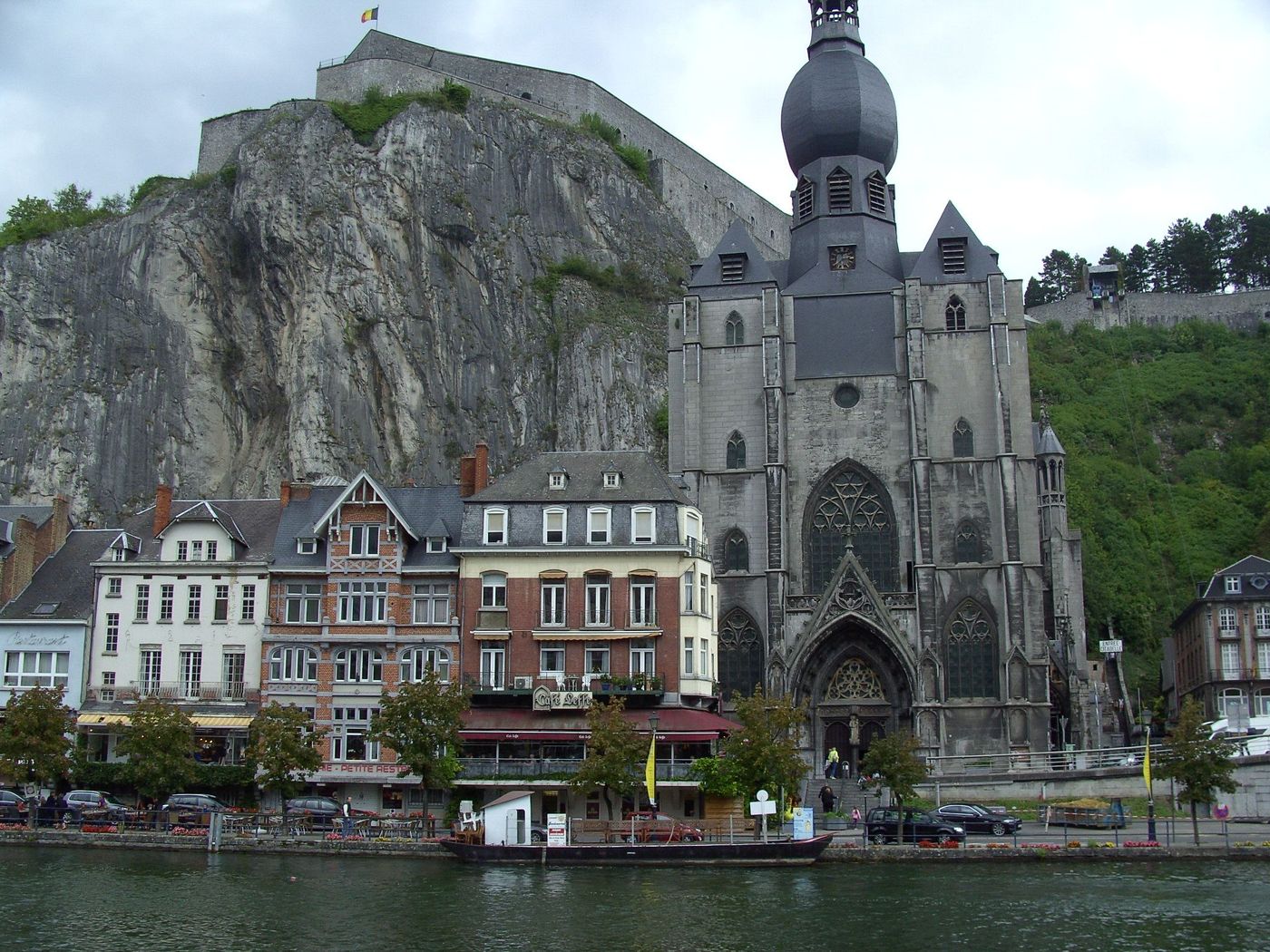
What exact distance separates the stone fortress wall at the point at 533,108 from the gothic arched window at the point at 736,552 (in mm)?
48192

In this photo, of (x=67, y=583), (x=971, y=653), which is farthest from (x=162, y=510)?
(x=971, y=653)

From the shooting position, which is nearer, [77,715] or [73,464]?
[77,715]

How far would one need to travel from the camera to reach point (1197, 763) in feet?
131

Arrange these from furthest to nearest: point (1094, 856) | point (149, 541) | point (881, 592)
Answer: point (881, 592), point (149, 541), point (1094, 856)

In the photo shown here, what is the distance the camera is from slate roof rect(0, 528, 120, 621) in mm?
50906

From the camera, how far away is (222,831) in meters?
41.6

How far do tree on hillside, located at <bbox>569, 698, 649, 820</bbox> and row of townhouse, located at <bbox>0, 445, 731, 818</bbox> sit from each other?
11.1 ft

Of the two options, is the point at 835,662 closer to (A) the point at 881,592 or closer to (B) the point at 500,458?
(A) the point at 881,592

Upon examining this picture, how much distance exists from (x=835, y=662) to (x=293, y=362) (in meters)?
40.7

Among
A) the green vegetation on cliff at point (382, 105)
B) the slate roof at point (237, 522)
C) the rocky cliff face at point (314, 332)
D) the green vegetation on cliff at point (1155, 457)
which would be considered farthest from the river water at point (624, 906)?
the green vegetation on cliff at point (382, 105)

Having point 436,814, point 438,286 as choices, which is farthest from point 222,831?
point 438,286

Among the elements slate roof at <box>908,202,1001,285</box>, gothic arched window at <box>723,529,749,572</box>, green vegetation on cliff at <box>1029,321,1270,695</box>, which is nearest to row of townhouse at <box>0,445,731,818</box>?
gothic arched window at <box>723,529,749,572</box>

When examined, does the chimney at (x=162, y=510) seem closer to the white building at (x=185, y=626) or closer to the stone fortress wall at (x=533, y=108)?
the white building at (x=185, y=626)

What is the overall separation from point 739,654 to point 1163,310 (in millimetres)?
77313
